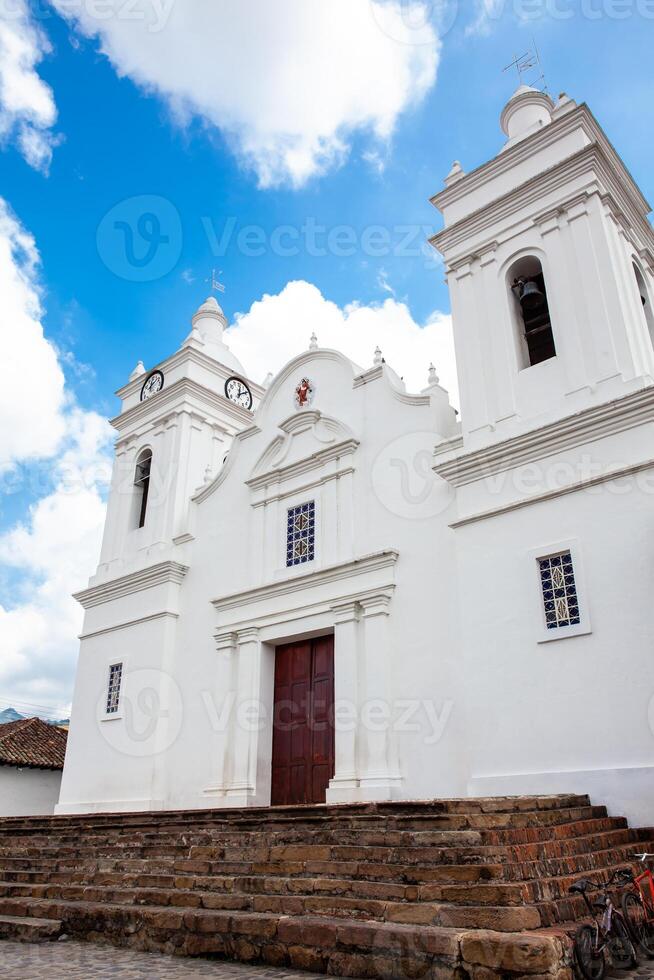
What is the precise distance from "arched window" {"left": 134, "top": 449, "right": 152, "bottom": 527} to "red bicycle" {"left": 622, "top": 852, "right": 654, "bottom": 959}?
12.7 metres

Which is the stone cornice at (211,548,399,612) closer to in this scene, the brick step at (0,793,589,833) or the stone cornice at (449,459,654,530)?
the stone cornice at (449,459,654,530)

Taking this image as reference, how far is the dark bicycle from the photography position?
173 inches

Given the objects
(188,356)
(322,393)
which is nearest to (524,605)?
(322,393)

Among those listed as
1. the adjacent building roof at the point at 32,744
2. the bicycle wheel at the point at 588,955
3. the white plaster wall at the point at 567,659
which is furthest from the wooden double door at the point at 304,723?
the adjacent building roof at the point at 32,744

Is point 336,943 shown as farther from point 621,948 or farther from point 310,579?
point 310,579

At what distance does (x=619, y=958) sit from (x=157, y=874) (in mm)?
4068

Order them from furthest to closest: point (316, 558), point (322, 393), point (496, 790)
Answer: point (322, 393)
point (316, 558)
point (496, 790)

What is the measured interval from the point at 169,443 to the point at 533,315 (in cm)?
821

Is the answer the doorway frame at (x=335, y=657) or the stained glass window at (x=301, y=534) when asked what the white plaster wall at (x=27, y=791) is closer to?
the doorway frame at (x=335, y=657)

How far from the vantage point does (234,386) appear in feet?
57.4

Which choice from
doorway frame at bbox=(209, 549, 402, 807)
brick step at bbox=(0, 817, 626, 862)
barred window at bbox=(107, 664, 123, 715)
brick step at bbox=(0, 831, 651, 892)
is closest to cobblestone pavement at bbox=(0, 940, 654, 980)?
brick step at bbox=(0, 831, 651, 892)

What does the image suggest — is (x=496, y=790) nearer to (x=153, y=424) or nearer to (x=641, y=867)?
(x=641, y=867)

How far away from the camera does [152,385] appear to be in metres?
17.5

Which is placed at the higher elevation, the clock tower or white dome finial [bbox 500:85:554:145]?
white dome finial [bbox 500:85:554:145]
